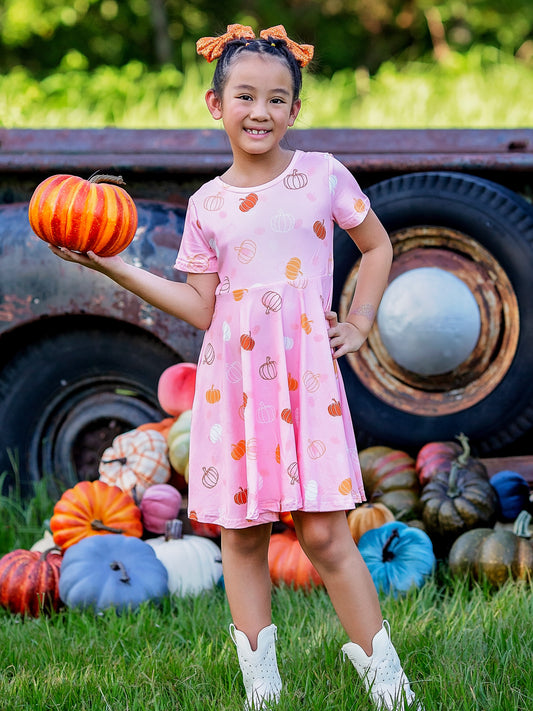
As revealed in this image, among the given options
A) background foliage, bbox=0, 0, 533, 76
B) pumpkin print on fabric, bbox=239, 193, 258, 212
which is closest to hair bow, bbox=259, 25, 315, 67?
pumpkin print on fabric, bbox=239, 193, 258, 212

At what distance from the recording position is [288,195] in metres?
2.11

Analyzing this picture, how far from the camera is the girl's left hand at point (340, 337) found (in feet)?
6.93

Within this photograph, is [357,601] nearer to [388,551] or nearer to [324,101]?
[388,551]

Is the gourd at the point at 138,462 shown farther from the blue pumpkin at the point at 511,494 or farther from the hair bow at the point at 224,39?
the hair bow at the point at 224,39

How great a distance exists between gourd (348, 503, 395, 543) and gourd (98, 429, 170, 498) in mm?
778

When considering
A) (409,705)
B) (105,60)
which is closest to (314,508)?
(409,705)

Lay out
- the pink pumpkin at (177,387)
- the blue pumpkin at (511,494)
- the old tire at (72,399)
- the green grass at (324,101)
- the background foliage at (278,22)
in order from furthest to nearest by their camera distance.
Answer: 1. the background foliage at (278,22)
2. the green grass at (324,101)
3. the old tire at (72,399)
4. the pink pumpkin at (177,387)
5. the blue pumpkin at (511,494)

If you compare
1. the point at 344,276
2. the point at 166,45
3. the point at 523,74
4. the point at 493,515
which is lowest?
the point at 493,515

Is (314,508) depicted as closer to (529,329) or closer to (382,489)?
(382,489)

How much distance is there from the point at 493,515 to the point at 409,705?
1.34 metres

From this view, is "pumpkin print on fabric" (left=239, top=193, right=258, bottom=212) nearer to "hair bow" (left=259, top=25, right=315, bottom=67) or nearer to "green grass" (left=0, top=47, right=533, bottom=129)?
"hair bow" (left=259, top=25, right=315, bottom=67)

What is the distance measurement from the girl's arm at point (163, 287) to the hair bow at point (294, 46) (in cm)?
56

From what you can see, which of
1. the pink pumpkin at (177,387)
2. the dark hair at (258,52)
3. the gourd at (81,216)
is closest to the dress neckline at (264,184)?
the dark hair at (258,52)

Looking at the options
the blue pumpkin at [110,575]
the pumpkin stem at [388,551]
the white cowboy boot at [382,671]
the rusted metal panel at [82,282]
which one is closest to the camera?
the white cowboy boot at [382,671]
